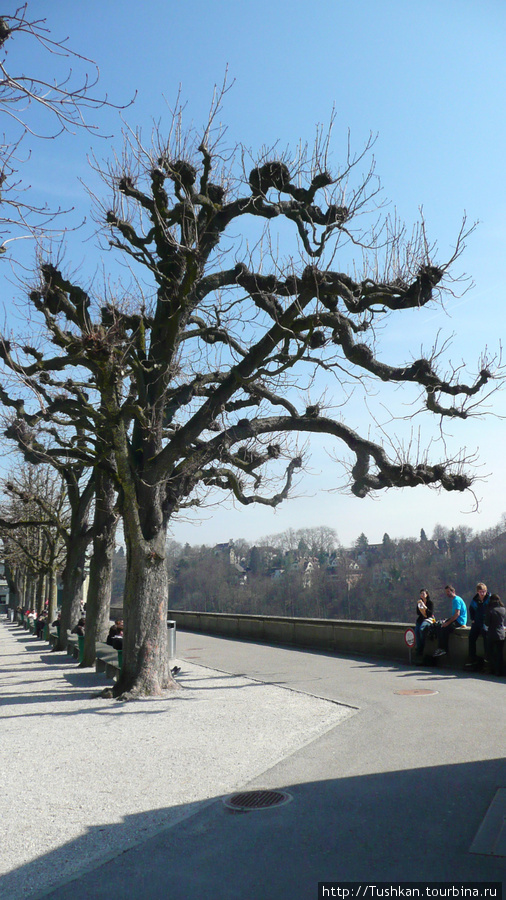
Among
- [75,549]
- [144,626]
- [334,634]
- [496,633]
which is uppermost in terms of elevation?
[75,549]

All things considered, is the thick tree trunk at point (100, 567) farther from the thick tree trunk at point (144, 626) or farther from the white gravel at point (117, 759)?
the thick tree trunk at point (144, 626)

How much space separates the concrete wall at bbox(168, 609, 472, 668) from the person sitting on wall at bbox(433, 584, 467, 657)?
0.15 meters

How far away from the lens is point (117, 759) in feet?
25.8

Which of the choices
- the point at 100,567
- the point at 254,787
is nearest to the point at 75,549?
the point at 100,567

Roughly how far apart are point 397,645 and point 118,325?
32.4 feet

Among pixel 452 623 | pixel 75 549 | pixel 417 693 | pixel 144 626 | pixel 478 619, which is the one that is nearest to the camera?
pixel 417 693

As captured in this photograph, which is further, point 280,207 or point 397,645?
point 397,645

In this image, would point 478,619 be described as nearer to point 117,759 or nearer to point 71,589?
point 117,759

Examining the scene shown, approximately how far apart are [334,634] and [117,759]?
1267 cm

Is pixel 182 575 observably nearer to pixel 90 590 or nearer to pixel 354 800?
pixel 90 590

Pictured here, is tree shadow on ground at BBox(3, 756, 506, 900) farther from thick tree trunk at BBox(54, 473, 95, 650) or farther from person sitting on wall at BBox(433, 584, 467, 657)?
thick tree trunk at BBox(54, 473, 95, 650)

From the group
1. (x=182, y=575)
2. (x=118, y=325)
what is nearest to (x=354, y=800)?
(x=118, y=325)

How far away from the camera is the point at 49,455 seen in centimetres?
1430

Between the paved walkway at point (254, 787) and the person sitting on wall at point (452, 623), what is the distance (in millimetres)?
2022
